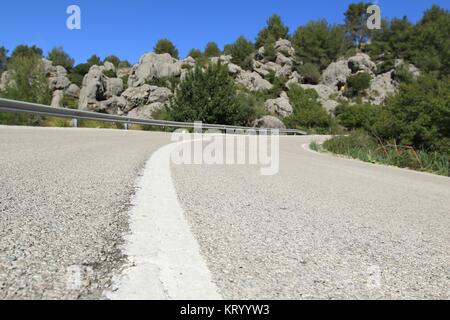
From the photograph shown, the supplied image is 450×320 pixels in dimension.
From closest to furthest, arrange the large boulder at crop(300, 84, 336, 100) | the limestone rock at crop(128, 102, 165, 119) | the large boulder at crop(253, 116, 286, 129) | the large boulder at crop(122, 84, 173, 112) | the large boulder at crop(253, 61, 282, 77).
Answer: the large boulder at crop(253, 116, 286, 129), the limestone rock at crop(128, 102, 165, 119), the large boulder at crop(122, 84, 173, 112), the large boulder at crop(300, 84, 336, 100), the large boulder at crop(253, 61, 282, 77)

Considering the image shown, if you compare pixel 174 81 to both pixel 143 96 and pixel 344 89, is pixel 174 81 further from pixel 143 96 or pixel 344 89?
pixel 344 89

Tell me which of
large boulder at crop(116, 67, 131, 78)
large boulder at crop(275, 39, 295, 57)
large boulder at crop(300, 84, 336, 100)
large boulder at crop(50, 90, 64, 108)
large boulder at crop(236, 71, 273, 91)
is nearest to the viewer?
large boulder at crop(50, 90, 64, 108)

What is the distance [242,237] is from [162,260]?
0.62 metres

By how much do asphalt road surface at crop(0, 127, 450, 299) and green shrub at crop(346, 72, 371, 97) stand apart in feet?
235

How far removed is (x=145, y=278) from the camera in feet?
4.67

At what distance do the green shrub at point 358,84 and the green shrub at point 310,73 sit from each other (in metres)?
6.17

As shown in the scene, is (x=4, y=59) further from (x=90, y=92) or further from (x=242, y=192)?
(x=242, y=192)

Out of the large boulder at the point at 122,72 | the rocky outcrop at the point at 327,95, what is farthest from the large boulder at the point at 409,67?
the large boulder at the point at 122,72

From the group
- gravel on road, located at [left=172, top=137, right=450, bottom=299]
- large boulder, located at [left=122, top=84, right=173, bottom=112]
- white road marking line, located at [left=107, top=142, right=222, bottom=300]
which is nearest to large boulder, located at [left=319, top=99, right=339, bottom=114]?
large boulder, located at [left=122, top=84, right=173, bottom=112]

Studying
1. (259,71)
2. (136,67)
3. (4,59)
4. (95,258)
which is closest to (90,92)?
(136,67)

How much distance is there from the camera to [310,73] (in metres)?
74.2

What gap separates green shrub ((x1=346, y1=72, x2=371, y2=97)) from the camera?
70.3m

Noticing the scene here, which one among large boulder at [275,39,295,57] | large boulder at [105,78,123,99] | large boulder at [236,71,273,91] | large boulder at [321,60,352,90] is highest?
large boulder at [275,39,295,57]

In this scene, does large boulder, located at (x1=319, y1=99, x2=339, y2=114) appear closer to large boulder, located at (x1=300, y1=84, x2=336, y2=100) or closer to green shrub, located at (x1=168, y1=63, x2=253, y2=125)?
large boulder, located at (x1=300, y1=84, x2=336, y2=100)
